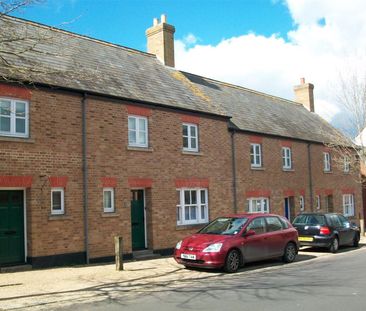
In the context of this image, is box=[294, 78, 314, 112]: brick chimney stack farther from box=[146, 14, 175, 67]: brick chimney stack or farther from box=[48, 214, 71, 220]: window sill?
box=[48, 214, 71, 220]: window sill

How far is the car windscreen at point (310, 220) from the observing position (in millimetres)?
18109

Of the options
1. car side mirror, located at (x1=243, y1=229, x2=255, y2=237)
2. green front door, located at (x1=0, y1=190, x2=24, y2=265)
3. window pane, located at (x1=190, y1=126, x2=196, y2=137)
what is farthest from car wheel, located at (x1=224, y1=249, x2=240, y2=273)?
window pane, located at (x1=190, y1=126, x2=196, y2=137)

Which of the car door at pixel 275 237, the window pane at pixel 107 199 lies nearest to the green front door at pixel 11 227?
the window pane at pixel 107 199

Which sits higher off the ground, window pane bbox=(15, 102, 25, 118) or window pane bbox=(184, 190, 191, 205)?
window pane bbox=(15, 102, 25, 118)

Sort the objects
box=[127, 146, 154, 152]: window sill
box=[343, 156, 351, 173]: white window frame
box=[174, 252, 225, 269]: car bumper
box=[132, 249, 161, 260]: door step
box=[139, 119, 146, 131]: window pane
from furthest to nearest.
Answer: box=[343, 156, 351, 173]: white window frame < box=[139, 119, 146, 131]: window pane < box=[127, 146, 154, 152]: window sill < box=[132, 249, 161, 260]: door step < box=[174, 252, 225, 269]: car bumper

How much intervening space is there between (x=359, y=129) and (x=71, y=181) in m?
19.5

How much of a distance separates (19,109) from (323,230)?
1150 cm

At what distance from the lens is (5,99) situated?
13.4 metres

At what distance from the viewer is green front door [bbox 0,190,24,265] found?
13312 millimetres

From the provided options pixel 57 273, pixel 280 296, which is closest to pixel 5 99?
pixel 57 273

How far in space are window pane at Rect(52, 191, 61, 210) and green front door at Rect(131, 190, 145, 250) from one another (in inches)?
125

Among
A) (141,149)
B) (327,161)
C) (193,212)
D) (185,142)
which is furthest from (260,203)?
(327,161)

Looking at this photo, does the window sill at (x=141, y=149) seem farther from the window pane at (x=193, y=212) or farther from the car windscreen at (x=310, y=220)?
the car windscreen at (x=310, y=220)

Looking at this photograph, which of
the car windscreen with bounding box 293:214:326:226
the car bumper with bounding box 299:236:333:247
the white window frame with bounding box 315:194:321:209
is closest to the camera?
the car bumper with bounding box 299:236:333:247
